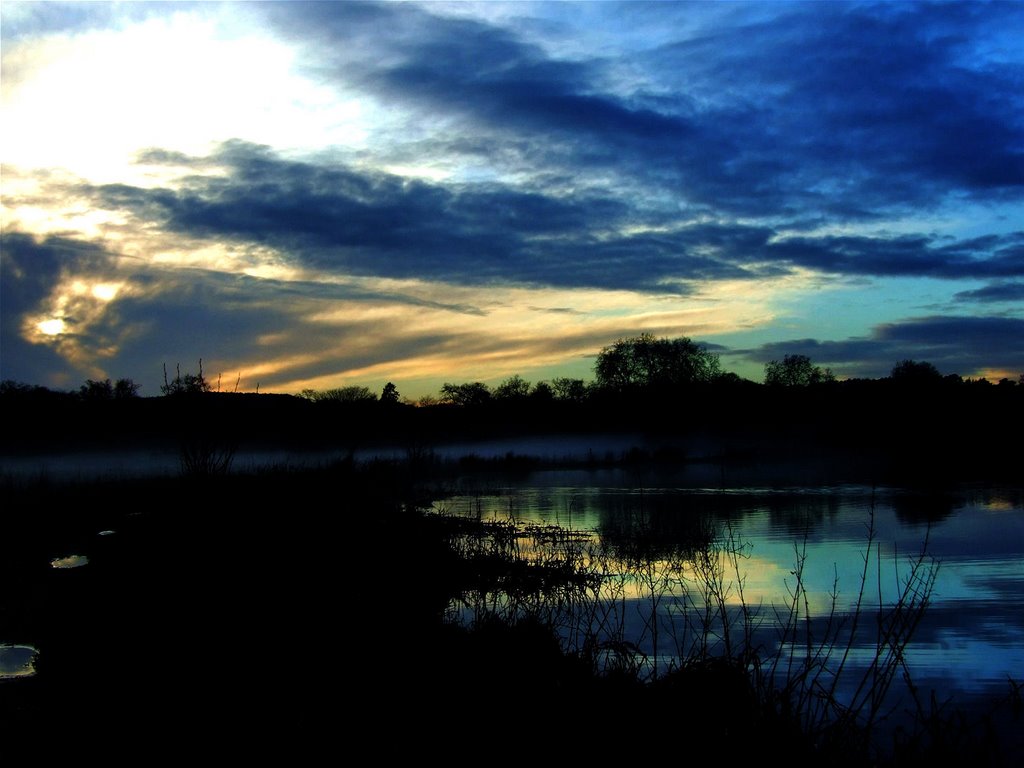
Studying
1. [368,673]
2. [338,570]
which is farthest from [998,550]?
[368,673]

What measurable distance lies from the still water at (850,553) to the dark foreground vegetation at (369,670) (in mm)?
565

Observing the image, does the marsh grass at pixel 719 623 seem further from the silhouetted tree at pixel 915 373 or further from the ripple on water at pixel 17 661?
the silhouetted tree at pixel 915 373

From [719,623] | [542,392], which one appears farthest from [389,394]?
[719,623]

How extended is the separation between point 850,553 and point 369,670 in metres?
11.4

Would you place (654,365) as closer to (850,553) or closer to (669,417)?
(669,417)

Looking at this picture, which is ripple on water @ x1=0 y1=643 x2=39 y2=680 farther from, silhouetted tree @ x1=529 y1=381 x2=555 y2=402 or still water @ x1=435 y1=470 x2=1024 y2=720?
silhouetted tree @ x1=529 y1=381 x2=555 y2=402

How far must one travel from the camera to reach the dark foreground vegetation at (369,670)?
5574mm

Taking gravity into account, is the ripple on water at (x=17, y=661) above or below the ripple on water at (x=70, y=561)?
below

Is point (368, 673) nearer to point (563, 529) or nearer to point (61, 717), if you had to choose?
point (61, 717)

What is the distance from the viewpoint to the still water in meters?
8.72

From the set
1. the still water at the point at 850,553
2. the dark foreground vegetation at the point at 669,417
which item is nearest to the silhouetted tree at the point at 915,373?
the dark foreground vegetation at the point at 669,417

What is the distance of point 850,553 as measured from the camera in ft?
51.8

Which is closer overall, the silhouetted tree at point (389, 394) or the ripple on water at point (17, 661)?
the ripple on water at point (17, 661)

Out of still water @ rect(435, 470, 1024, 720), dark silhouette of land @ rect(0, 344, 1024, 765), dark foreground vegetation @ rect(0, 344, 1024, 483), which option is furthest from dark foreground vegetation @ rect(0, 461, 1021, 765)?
dark foreground vegetation @ rect(0, 344, 1024, 483)
